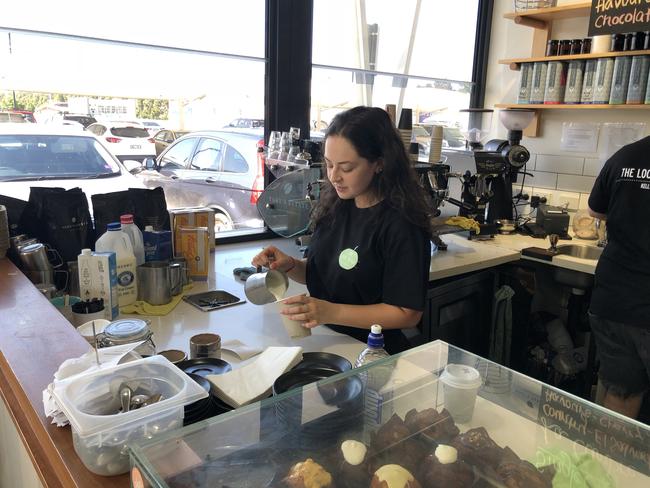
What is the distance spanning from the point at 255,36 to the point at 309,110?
45cm

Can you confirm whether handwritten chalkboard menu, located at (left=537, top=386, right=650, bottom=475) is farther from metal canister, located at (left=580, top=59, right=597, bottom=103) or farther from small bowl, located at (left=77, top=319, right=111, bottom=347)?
metal canister, located at (left=580, top=59, right=597, bottom=103)

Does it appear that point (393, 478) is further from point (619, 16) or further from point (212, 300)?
point (619, 16)

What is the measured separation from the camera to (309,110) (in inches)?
113

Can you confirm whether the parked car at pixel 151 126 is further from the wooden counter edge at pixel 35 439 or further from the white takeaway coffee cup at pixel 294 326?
the wooden counter edge at pixel 35 439

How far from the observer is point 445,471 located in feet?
2.78

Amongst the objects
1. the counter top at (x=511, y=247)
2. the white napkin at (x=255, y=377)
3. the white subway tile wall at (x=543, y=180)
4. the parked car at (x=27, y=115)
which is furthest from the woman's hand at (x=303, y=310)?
the white subway tile wall at (x=543, y=180)

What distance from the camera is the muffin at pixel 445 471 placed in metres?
0.83

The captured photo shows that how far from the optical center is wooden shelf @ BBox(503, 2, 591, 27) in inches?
122

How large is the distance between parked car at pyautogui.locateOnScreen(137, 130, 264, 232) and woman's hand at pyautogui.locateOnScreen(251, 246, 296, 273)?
3.57 ft

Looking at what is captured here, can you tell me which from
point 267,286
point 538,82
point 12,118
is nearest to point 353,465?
point 267,286

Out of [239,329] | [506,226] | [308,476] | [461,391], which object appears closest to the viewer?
[308,476]

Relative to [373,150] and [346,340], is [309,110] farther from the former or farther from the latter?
[346,340]

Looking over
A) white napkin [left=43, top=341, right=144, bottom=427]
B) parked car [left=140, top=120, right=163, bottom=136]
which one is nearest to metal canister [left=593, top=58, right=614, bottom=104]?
parked car [left=140, top=120, right=163, bottom=136]

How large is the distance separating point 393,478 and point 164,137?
2.12 metres
